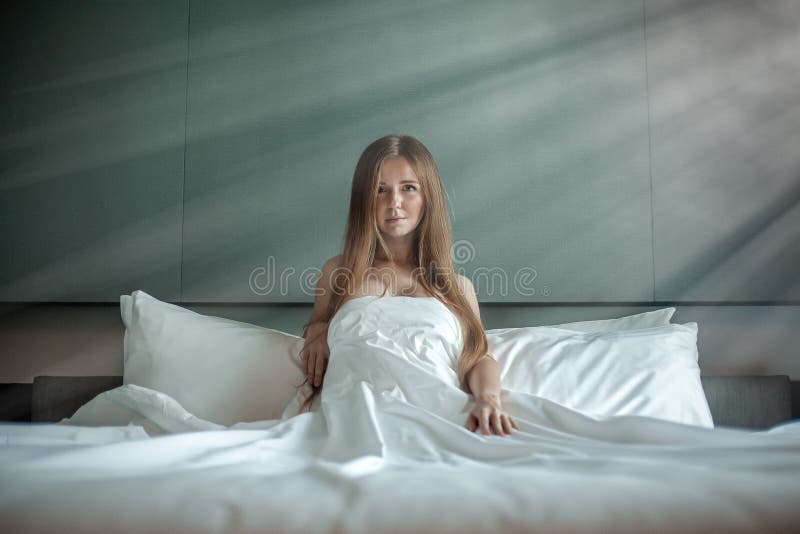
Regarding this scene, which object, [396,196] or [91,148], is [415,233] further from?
[91,148]

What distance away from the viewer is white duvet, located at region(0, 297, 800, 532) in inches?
24.3

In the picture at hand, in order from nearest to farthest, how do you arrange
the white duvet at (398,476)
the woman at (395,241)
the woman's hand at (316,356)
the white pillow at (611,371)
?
1. the white duvet at (398,476)
2. the white pillow at (611,371)
3. the woman's hand at (316,356)
4. the woman at (395,241)

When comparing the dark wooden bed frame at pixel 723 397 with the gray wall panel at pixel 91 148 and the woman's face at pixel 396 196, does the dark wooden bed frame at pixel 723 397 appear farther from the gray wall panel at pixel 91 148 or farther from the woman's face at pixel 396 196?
the woman's face at pixel 396 196

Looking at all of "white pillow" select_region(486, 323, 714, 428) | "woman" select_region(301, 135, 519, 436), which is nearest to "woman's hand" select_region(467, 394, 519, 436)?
"white pillow" select_region(486, 323, 714, 428)

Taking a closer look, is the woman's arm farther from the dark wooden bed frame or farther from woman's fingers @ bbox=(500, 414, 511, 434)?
the dark wooden bed frame

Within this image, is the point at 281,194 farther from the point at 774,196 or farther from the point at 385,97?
the point at 774,196

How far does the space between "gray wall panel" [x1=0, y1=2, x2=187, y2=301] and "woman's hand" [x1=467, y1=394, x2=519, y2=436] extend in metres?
1.11

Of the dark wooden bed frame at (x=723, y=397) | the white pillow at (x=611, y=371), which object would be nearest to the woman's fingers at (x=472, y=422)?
the white pillow at (x=611, y=371)

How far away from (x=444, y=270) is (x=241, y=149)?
0.78 m

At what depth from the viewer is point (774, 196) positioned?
193 centimetres

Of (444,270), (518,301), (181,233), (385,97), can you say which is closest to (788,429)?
(518,301)

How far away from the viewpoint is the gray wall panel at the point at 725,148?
190 centimetres

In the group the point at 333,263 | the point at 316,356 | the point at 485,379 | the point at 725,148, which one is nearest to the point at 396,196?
the point at 333,263

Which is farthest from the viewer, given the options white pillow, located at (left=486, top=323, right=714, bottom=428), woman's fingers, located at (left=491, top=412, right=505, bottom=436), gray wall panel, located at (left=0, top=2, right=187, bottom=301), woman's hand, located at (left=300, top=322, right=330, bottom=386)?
gray wall panel, located at (left=0, top=2, right=187, bottom=301)
